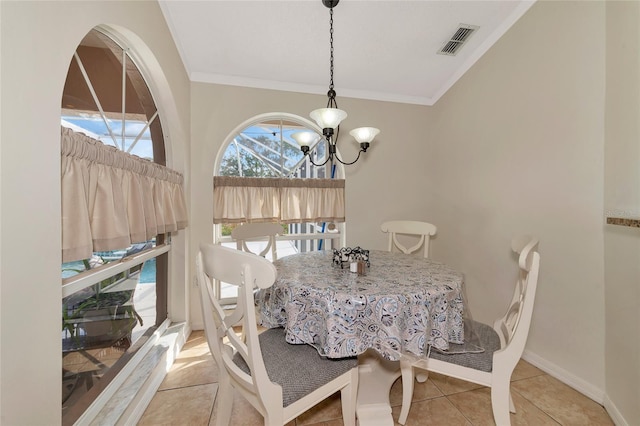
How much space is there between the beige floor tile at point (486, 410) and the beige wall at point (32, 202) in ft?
6.37

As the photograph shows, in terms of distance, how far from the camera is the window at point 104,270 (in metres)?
1.19

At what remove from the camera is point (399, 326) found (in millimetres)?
1126

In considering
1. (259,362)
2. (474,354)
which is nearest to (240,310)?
(259,362)

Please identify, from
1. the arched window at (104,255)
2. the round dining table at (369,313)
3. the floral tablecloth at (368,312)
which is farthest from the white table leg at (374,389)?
the arched window at (104,255)

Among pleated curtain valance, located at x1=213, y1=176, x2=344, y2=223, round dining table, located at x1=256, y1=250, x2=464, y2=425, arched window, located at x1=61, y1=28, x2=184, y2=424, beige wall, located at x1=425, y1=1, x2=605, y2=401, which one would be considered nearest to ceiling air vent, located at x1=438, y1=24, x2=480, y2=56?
beige wall, located at x1=425, y1=1, x2=605, y2=401

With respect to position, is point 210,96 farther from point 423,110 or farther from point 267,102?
point 423,110

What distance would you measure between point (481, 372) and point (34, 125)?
1.92 m

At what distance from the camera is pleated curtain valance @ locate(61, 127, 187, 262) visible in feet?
3.17

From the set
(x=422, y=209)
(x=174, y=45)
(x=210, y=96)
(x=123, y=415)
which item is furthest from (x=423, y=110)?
(x=123, y=415)

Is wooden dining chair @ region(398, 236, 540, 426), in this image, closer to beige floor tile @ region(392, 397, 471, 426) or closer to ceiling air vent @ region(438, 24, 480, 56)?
beige floor tile @ region(392, 397, 471, 426)

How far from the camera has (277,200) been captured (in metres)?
2.75

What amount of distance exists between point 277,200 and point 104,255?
1555mm

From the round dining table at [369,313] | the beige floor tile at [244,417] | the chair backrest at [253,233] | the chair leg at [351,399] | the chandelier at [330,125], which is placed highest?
the chandelier at [330,125]

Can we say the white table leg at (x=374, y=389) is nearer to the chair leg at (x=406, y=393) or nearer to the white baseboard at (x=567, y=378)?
the chair leg at (x=406, y=393)
